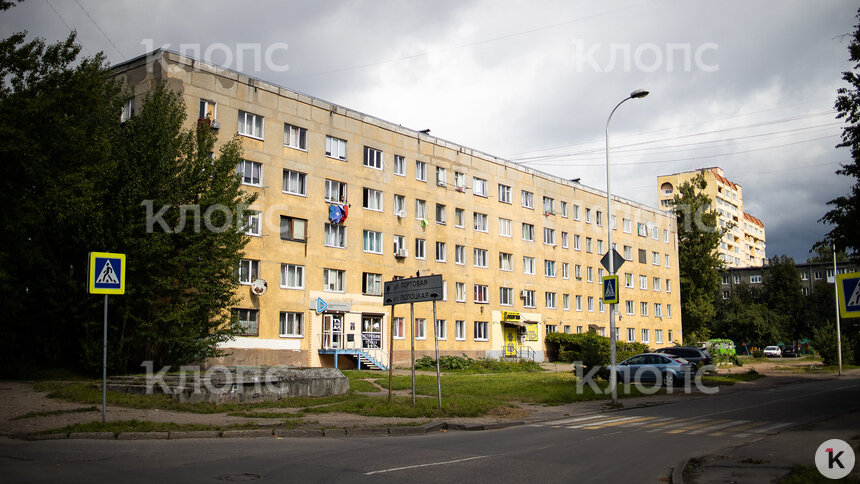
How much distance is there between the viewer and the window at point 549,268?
52.3m

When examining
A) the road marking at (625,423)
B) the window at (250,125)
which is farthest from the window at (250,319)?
the road marking at (625,423)

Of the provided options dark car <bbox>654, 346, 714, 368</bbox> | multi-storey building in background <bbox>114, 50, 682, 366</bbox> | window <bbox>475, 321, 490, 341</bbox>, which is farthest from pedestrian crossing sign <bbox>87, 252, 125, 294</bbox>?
window <bbox>475, 321, 490, 341</bbox>

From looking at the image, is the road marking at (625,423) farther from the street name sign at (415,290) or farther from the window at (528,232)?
the window at (528,232)

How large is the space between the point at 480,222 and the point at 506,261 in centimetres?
402

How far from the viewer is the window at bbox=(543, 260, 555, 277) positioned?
52.3 m

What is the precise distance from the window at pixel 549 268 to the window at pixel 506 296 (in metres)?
4.64

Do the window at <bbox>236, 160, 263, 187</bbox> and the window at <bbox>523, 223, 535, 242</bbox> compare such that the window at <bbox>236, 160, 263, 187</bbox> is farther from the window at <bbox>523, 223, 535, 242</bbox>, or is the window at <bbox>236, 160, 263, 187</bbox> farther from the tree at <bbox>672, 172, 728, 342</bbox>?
the tree at <bbox>672, 172, 728, 342</bbox>

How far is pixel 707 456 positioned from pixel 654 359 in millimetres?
19691

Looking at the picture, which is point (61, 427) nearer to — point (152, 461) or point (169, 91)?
point (152, 461)

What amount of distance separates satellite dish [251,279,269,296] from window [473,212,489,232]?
18253 millimetres

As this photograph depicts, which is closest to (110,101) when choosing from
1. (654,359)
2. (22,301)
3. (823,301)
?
(22,301)

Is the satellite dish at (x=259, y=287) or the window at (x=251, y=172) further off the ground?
the window at (x=251, y=172)

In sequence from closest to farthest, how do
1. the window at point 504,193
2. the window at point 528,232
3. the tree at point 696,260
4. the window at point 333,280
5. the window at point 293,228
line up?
1. the window at point 293,228
2. the window at point 333,280
3. the window at point 504,193
4. the window at point 528,232
5. the tree at point 696,260

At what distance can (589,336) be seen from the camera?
48875 millimetres
